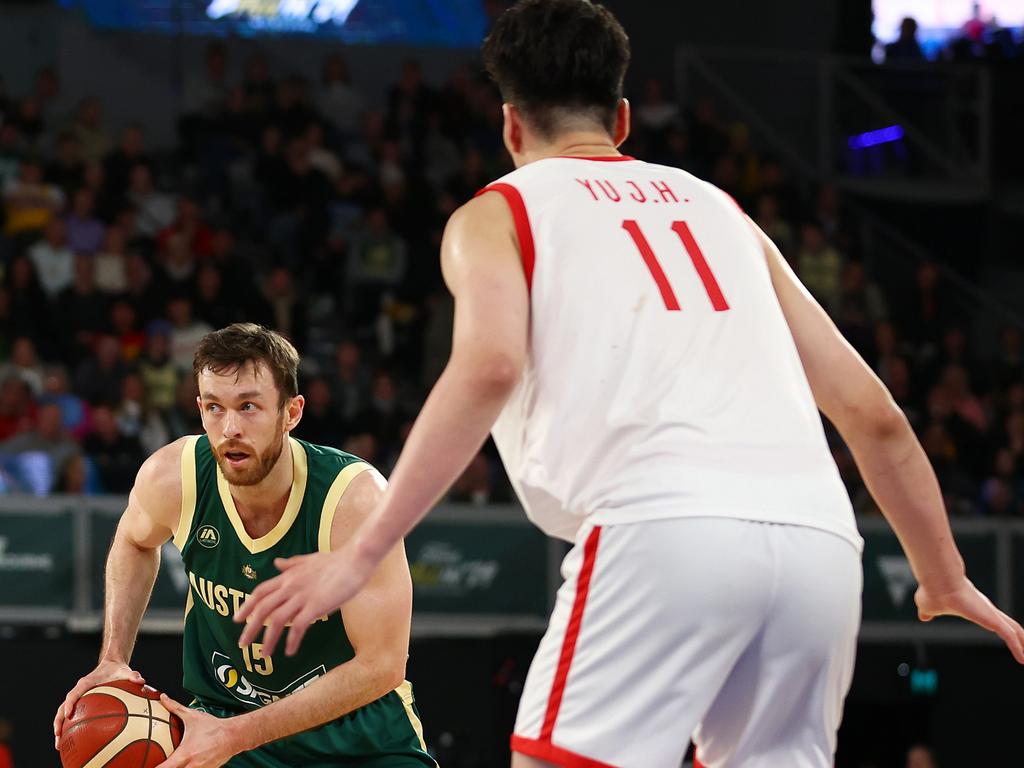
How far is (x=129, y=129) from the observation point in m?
14.0

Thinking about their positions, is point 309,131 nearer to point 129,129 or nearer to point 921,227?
point 129,129

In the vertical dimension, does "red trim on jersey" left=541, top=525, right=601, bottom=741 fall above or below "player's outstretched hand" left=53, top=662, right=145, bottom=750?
above

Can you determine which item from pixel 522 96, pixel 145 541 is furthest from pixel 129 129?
pixel 522 96

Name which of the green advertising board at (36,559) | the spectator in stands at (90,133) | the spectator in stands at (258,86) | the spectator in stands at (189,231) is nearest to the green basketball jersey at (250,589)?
the green advertising board at (36,559)

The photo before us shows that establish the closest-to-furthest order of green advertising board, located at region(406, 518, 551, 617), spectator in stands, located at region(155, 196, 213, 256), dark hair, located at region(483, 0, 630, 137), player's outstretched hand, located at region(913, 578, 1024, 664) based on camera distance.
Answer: dark hair, located at region(483, 0, 630, 137)
player's outstretched hand, located at region(913, 578, 1024, 664)
green advertising board, located at region(406, 518, 551, 617)
spectator in stands, located at region(155, 196, 213, 256)

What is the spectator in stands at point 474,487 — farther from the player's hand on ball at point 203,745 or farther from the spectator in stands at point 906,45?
the spectator in stands at point 906,45

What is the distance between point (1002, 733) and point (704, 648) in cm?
1010


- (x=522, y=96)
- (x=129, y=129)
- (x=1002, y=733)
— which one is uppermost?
(x=129, y=129)

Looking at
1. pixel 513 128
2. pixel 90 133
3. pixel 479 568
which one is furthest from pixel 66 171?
pixel 513 128

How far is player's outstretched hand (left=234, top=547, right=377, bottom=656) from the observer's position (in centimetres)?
295

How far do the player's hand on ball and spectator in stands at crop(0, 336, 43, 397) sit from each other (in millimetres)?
7666

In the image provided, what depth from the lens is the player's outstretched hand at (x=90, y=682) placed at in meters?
4.29

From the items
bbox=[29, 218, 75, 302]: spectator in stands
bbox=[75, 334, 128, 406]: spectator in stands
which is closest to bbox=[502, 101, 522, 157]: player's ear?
bbox=[75, 334, 128, 406]: spectator in stands

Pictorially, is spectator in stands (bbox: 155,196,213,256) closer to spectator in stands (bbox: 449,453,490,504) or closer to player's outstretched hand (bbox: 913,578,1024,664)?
spectator in stands (bbox: 449,453,490,504)
